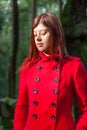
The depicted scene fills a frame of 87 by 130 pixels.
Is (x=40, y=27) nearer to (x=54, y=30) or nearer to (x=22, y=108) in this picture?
(x=54, y=30)

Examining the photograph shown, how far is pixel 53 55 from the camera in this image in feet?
7.30

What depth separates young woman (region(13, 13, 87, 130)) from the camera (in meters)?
2.17

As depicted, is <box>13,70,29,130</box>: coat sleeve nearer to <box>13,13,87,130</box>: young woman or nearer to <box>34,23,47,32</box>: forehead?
<box>13,13,87,130</box>: young woman

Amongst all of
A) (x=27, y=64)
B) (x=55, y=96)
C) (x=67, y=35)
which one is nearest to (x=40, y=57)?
(x=27, y=64)

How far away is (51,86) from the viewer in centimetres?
218

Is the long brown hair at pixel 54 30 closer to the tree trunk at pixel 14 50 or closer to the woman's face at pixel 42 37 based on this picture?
the woman's face at pixel 42 37

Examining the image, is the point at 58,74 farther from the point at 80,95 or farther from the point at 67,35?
the point at 67,35

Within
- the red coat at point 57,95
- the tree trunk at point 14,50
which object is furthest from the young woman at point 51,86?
the tree trunk at point 14,50

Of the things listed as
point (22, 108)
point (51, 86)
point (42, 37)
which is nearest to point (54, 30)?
point (42, 37)

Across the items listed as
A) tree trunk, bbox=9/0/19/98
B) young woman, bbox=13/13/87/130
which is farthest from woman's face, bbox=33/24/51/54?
tree trunk, bbox=9/0/19/98

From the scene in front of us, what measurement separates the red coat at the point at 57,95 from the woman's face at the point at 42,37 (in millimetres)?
87

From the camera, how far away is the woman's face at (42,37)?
7.22 ft

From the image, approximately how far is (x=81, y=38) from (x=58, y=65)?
415 cm

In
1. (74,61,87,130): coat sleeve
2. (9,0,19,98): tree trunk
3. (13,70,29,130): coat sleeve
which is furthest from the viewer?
(9,0,19,98): tree trunk
